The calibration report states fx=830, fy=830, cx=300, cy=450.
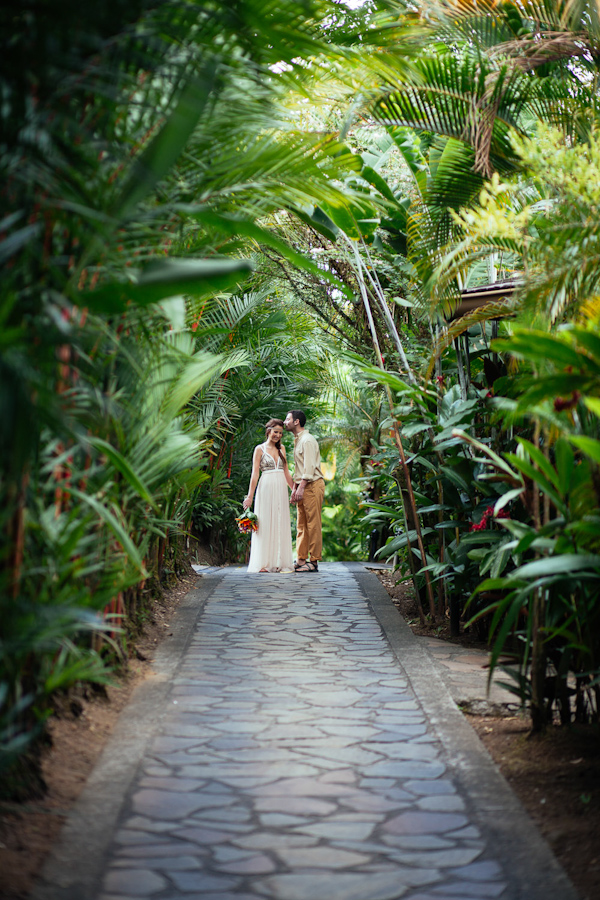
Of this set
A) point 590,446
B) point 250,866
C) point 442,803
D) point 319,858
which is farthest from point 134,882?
point 590,446

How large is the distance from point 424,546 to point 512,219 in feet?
10.8

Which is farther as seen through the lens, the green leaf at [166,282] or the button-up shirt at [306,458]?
the button-up shirt at [306,458]

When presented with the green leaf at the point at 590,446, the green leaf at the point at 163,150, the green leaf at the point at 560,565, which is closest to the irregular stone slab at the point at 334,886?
the green leaf at the point at 560,565

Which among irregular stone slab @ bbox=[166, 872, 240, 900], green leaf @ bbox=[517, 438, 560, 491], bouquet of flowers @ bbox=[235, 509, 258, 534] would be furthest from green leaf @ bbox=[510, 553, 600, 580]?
bouquet of flowers @ bbox=[235, 509, 258, 534]

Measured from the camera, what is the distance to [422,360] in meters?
7.15

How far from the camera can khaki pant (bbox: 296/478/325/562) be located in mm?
9203

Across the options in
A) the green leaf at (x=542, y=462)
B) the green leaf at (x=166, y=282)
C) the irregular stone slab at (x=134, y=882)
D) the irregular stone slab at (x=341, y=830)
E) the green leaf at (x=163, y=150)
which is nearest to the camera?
the green leaf at (x=166, y=282)

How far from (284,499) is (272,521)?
0.30 metres

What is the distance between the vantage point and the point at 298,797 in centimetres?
306

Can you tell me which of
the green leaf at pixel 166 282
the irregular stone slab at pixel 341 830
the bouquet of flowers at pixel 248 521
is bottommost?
the irregular stone slab at pixel 341 830

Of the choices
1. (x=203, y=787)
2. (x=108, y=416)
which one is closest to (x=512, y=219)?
(x=108, y=416)

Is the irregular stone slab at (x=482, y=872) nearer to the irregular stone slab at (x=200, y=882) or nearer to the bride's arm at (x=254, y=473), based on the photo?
the irregular stone slab at (x=200, y=882)

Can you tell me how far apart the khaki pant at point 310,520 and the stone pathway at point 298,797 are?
158 inches

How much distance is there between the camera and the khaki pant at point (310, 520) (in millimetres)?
9203
